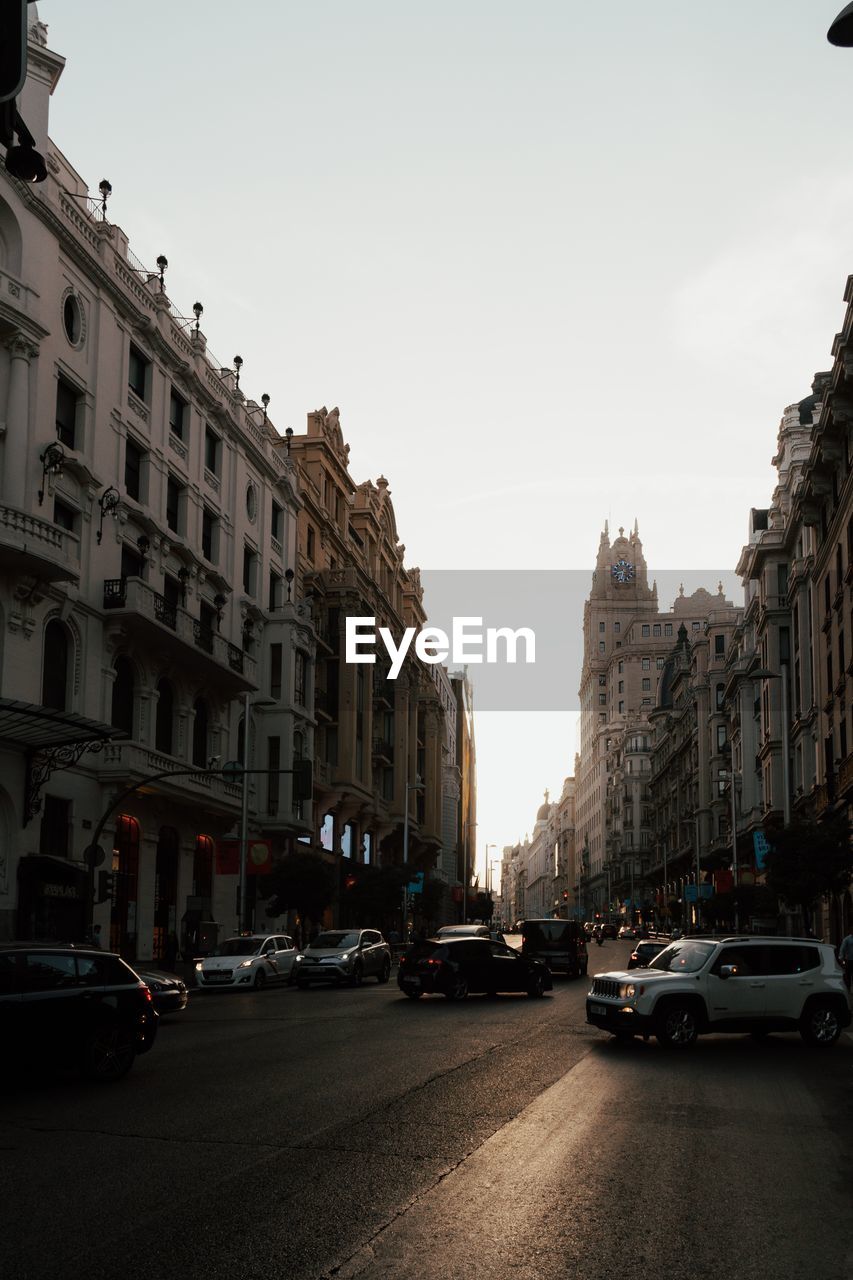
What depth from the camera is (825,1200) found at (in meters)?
8.43

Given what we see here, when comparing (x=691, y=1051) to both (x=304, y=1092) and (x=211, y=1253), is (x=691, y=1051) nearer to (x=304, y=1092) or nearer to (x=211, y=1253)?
(x=304, y=1092)

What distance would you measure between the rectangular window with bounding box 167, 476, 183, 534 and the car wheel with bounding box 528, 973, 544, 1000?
20.1m

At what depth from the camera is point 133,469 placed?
3900 centimetres

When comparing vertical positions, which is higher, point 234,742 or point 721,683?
point 721,683

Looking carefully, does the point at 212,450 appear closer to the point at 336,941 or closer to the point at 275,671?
the point at 275,671

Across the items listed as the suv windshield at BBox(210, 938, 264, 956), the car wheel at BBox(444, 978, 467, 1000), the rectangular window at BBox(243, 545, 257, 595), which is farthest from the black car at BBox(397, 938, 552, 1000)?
the rectangular window at BBox(243, 545, 257, 595)

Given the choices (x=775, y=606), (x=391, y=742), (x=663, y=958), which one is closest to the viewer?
(x=663, y=958)

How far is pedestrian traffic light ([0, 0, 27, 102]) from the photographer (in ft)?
18.4

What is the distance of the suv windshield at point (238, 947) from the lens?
1303 inches

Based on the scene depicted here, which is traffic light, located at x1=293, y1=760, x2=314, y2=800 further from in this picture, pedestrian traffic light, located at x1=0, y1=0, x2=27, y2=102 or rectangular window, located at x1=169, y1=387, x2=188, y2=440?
pedestrian traffic light, located at x1=0, y1=0, x2=27, y2=102

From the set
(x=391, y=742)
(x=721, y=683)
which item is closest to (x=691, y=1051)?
(x=391, y=742)

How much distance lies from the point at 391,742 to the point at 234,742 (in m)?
30.2

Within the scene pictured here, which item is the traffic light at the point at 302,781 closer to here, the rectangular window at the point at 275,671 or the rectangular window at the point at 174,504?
the rectangular window at the point at 174,504

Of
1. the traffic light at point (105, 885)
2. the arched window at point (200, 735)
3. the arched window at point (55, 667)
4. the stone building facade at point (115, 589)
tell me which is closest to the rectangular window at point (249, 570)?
the stone building facade at point (115, 589)
